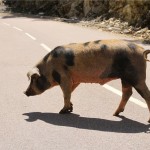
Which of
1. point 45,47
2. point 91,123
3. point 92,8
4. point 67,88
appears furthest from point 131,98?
point 92,8

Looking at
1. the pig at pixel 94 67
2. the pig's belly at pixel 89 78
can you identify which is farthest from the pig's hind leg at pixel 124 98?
the pig's belly at pixel 89 78

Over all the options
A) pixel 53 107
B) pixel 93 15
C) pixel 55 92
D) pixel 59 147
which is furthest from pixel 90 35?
pixel 59 147

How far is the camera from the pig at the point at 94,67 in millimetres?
7496

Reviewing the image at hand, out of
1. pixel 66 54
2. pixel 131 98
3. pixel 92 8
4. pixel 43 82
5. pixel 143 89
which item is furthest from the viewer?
pixel 92 8

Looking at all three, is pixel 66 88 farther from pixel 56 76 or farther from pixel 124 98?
pixel 124 98

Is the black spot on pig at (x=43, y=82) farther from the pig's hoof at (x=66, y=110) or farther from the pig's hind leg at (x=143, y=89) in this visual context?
the pig's hind leg at (x=143, y=89)

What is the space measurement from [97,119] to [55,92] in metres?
2.39

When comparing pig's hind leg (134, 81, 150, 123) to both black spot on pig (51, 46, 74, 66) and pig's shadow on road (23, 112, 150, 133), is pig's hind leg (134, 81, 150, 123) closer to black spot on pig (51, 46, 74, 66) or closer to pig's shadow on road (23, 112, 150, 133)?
pig's shadow on road (23, 112, 150, 133)

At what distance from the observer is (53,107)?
8.70 metres

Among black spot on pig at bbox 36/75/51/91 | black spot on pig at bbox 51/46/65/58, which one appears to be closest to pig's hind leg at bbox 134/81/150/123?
black spot on pig at bbox 51/46/65/58

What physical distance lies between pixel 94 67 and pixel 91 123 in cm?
83

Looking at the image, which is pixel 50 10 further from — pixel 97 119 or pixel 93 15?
pixel 97 119

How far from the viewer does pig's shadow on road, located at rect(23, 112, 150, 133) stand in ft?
23.8

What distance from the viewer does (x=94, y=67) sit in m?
7.71
